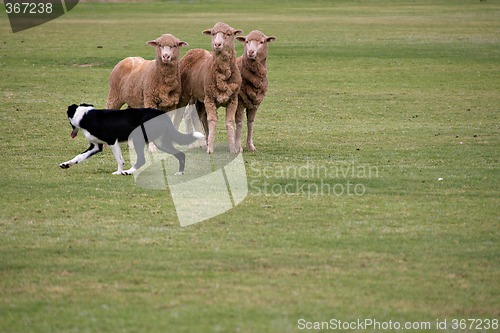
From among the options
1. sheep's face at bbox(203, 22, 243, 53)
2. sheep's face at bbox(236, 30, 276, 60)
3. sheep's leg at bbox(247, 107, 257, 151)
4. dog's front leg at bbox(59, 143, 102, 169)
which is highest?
sheep's face at bbox(203, 22, 243, 53)

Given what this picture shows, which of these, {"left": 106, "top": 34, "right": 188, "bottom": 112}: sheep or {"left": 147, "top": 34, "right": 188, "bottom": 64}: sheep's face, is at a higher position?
{"left": 147, "top": 34, "right": 188, "bottom": 64}: sheep's face

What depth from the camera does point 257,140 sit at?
16.3 m

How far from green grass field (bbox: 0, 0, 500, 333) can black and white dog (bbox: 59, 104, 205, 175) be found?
1.69ft

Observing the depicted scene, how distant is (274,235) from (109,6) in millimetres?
49878

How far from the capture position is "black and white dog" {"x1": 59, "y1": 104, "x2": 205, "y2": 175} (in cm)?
1255

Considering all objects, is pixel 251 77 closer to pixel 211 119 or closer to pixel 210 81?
pixel 210 81

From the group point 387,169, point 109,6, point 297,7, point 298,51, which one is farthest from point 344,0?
point 387,169

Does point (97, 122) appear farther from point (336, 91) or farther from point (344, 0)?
point (344, 0)

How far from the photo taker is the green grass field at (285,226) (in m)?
7.43

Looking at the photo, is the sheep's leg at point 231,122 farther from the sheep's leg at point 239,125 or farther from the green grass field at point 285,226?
the green grass field at point 285,226

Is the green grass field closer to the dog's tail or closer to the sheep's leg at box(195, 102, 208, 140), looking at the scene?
the dog's tail

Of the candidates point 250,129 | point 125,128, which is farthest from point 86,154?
point 250,129

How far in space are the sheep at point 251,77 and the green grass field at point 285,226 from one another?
2.37 feet

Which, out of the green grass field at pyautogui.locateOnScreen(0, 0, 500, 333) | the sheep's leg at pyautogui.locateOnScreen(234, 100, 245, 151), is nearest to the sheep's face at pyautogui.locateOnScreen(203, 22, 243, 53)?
the sheep's leg at pyautogui.locateOnScreen(234, 100, 245, 151)
